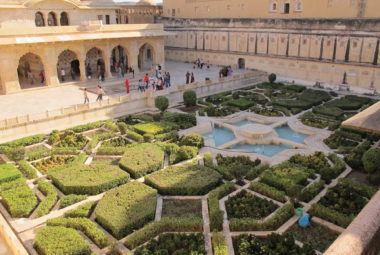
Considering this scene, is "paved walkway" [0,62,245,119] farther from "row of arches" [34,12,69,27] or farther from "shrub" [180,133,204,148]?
"shrub" [180,133,204,148]

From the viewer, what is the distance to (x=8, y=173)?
41.3ft

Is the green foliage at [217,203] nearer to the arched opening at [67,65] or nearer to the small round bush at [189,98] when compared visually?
the small round bush at [189,98]

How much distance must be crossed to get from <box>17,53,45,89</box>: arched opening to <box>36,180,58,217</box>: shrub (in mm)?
16377

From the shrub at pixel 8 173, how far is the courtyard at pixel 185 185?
1.7 inches

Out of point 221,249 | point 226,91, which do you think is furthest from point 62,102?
point 221,249

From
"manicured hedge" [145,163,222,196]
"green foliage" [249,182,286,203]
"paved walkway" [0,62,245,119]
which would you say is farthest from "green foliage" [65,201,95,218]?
"paved walkway" [0,62,245,119]

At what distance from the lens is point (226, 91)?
26.9 m

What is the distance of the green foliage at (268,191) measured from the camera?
11.1 m

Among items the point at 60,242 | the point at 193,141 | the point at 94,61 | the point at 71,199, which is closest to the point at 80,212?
the point at 71,199

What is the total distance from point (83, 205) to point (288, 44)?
26.4 meters

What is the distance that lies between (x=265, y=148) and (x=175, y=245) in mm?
8888

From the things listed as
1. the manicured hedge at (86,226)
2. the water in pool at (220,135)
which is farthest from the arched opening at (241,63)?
the manicured hedge at (86,226)

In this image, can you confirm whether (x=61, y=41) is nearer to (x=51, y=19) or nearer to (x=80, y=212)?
(x=51, y=19)

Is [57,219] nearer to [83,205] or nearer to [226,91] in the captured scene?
[83,205]
